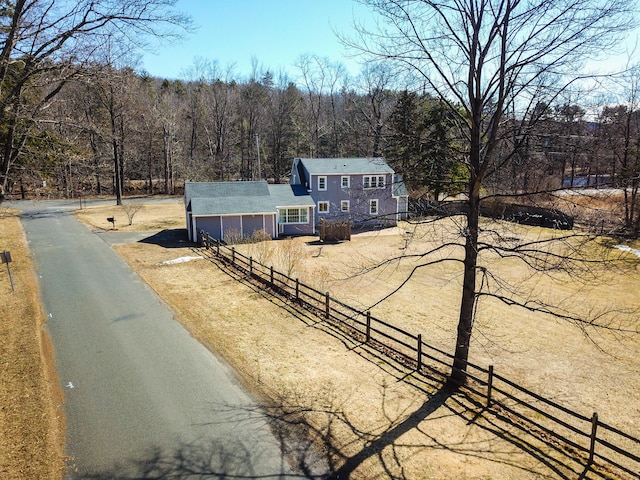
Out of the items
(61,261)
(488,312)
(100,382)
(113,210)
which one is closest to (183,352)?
(100,382)

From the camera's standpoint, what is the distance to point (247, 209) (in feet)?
103

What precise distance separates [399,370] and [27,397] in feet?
31.0

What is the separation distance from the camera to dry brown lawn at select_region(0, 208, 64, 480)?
7.94 meters

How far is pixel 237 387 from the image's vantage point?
35.6ft

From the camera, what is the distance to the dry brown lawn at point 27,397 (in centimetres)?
794

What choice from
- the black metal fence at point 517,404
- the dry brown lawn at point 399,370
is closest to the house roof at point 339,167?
the dry brown lawn at point 399,370

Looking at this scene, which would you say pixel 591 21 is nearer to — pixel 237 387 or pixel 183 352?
pixel 237 387

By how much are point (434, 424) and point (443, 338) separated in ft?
19.2

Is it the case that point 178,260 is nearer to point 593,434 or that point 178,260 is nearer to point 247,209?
point 247,209

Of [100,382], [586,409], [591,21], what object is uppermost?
[591,21]

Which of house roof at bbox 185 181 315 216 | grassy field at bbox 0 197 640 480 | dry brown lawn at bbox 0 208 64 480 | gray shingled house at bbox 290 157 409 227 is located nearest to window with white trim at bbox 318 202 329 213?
gray shingled house at bbox 290 157 409 227

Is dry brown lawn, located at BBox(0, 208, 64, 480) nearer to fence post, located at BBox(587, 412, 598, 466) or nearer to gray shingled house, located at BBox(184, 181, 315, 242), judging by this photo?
fence post, located at BBox(587, 412, 598, 466)

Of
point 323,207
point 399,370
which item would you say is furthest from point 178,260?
point 399,370

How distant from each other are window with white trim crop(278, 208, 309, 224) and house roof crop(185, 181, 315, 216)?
47cm
